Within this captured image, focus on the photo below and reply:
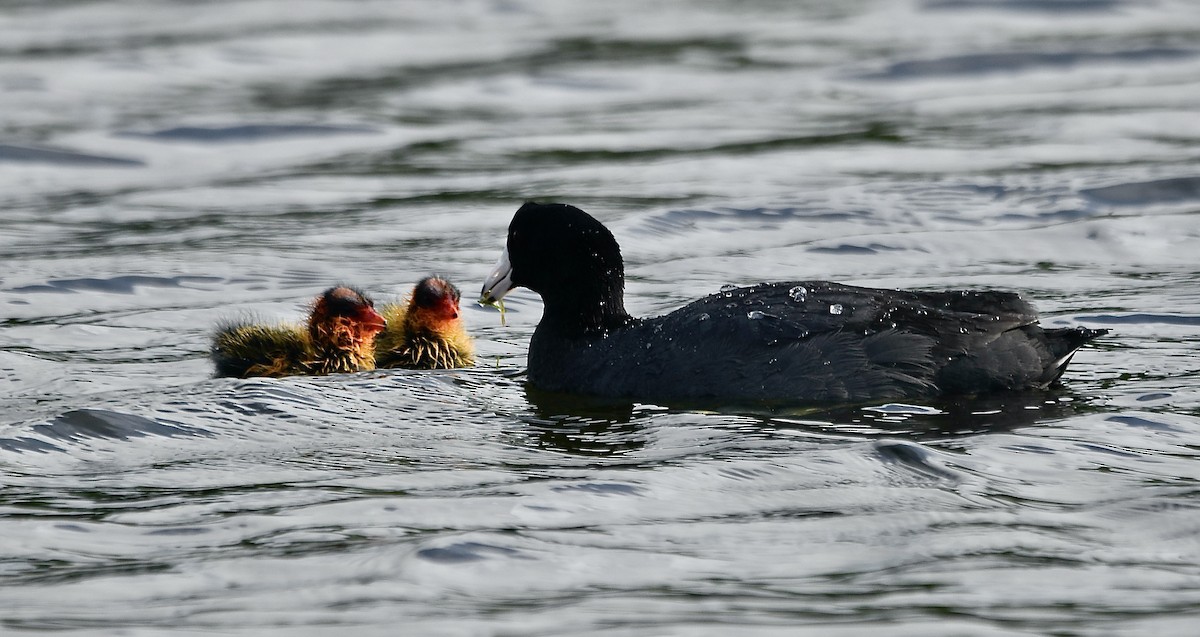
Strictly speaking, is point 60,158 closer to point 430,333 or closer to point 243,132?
point 243,132

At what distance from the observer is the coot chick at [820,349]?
26.0 feet

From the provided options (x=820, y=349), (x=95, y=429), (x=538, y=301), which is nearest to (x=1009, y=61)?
(x=538, y=301)

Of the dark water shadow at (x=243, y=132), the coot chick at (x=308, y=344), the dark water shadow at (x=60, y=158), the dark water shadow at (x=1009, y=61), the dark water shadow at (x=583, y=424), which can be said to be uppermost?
the dark water shadow at (x=1009, y=61)

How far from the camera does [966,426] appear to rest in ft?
24.9

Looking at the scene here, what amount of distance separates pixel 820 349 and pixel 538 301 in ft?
10.8

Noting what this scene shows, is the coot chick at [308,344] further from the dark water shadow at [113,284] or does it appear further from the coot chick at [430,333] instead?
the dark water shadow at [113,284]

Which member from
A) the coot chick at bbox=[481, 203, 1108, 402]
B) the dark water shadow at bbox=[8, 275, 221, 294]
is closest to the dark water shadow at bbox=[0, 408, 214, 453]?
the coot chick at bbox=[481, 203, 1108, 402]

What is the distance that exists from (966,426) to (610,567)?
2.33 metres

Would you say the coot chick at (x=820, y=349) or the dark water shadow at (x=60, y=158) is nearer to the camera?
the coot chick at (x=820, y=349)

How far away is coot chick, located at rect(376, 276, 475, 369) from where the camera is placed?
8984mm

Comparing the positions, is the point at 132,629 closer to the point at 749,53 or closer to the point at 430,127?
the point at 430,127

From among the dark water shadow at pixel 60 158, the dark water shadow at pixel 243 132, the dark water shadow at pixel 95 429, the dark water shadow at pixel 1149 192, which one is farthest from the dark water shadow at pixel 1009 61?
the dark water shadow at pixel 95 429

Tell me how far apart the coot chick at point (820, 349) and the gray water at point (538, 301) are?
148 millimetres

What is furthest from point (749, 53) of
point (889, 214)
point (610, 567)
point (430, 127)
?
point (610, 567)
